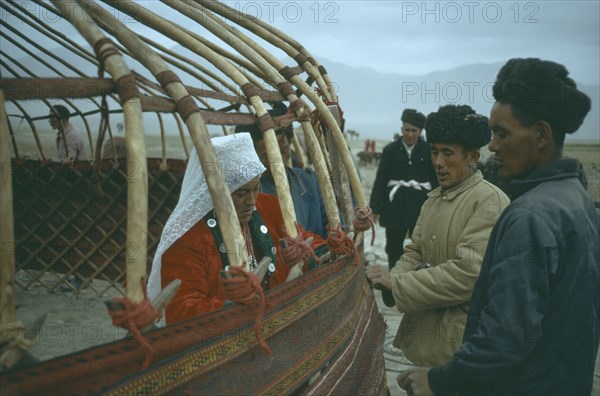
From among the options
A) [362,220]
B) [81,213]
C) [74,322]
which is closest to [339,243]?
[362,220]

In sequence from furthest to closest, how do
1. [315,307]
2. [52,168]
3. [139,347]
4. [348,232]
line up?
[52,168] < [348,232] < [315,307] < [139,347]

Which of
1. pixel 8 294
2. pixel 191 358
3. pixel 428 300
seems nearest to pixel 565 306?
pixel 428 300

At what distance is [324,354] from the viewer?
1.41 meters

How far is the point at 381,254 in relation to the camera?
570cm

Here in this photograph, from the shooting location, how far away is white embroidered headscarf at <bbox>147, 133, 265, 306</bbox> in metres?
1.49

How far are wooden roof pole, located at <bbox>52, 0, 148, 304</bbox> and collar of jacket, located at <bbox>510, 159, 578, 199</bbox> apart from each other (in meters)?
0.93

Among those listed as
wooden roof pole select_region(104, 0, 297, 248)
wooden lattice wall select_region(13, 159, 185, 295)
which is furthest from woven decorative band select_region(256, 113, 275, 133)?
wooden lattice wall select_region(13, 159, 185, 295)

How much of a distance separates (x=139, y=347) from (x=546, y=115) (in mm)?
1070

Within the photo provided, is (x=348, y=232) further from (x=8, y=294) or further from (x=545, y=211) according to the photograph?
(x=8, y=294)

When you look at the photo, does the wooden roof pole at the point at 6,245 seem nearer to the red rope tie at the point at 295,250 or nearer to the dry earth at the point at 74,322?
the red rope tie at the point at 295,250

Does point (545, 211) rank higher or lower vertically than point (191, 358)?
higher

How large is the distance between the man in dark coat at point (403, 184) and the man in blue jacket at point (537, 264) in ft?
9.03

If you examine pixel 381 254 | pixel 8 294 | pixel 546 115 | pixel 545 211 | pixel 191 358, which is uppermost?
pixel 546 115

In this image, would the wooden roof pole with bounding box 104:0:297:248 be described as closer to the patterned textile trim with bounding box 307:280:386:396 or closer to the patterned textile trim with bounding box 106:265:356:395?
the patterned textile trim with bounding box 106:265:356:395
